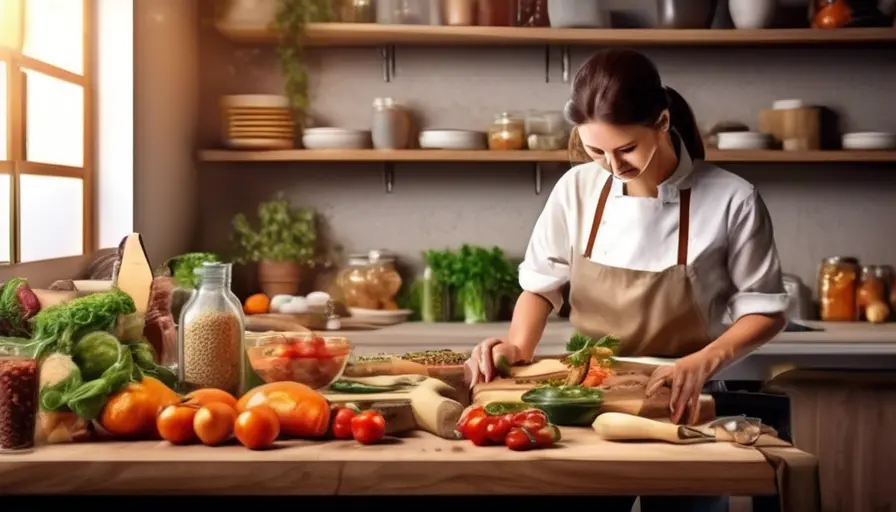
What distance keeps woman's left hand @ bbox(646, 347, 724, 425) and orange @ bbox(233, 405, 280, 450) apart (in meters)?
0.65

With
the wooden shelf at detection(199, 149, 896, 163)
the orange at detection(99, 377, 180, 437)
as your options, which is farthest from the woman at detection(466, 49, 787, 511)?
the wooden shelf at detection(199, 149, 896, 163)

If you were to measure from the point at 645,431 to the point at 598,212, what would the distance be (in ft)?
3.70

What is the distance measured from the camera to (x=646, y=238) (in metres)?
2.76

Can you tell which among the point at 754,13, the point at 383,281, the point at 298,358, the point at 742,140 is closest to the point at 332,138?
the point at 383,281

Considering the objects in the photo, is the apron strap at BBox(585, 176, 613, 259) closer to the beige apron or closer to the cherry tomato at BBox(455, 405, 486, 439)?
the beige apron

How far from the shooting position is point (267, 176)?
15.1 ft

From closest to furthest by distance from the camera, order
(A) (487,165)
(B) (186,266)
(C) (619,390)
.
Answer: (C) (619,390) < (B) (186,266) < (A) (487,165)

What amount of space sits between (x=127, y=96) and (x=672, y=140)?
1.95 m

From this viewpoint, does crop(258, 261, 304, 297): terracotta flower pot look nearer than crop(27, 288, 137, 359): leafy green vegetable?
No

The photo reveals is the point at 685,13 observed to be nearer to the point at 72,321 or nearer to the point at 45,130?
the point at 45,130

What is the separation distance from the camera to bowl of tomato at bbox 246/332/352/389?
2.02 m

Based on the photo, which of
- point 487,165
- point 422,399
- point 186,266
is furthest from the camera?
point 487,165

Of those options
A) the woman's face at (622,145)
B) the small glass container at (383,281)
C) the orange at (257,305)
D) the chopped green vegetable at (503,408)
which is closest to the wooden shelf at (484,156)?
the small glass container at (383,281)

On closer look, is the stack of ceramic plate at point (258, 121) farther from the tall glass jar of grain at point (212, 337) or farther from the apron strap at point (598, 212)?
the tall glass jar of grain at point (212, 337)
